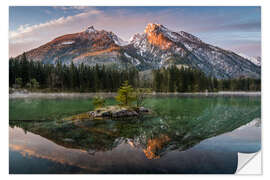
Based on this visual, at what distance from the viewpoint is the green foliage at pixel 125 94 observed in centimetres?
907

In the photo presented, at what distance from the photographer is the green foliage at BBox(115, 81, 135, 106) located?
907cm

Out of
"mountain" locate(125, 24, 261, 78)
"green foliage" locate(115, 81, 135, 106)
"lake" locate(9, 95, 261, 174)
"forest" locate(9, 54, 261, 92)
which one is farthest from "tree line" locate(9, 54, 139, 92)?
"lake" locate(9, 95, 261, 174)

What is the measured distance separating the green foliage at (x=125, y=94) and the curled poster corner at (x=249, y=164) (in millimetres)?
5705

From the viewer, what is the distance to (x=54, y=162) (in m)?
4.41

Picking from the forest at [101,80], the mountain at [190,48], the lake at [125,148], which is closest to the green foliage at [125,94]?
the forest at [101,80]

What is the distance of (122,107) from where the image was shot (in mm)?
9438

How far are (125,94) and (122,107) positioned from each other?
0.85 m

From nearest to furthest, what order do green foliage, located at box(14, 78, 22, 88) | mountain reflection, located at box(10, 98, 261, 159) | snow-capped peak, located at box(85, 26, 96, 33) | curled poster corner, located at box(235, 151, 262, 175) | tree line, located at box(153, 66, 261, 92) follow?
curled poster corner, located at box(235, 151, 262, 175) → mountain reflection, located at box(10, 98, 261, 159) → snow-capped peak, located at box(85, 26, 96, 33) → green foliage, located at box(14, 78, 22, 88) → tree line, located at box(153, 66, 261, 92)

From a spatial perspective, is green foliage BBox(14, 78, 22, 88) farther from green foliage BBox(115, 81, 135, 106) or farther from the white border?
green foliage BBox(115, 81, 135, 106)
